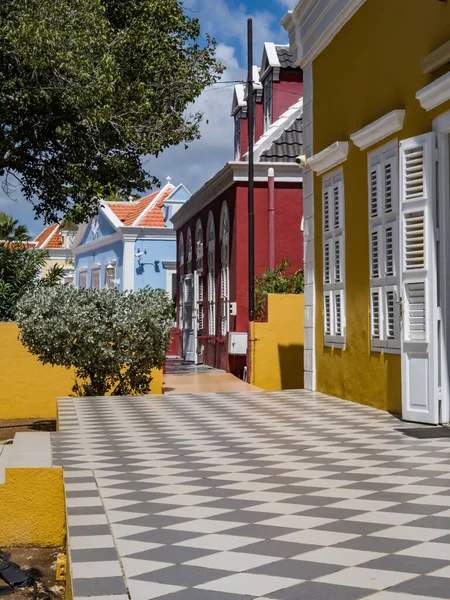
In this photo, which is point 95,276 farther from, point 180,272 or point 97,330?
point 97,330

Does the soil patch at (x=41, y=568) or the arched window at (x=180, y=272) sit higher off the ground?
the arched window at (x=180, y=272)

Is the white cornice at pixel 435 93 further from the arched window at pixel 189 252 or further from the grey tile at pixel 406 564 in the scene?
the arched window at pixel 189 252

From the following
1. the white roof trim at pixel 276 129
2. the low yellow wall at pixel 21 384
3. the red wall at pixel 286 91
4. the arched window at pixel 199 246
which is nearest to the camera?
the low yellow wall at pixel 21 384

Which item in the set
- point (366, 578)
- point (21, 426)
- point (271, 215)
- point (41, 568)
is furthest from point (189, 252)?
point (366, 578)

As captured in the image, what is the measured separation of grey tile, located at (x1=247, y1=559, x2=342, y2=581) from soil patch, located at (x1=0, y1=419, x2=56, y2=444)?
8.91 metres

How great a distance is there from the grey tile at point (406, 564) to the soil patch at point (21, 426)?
9022 millimetres

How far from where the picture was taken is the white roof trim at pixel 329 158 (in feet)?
35.7

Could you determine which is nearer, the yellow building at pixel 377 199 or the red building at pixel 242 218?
the yellow building at pixel 377 199

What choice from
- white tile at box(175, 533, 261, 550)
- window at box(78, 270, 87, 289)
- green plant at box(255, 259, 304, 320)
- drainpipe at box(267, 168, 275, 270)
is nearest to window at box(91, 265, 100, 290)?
window at box(78, 270, 87, 289)

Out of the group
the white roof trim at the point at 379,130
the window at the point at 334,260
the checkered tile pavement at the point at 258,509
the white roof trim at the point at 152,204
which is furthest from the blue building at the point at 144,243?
the checkered tile pavement at the point at 258,509

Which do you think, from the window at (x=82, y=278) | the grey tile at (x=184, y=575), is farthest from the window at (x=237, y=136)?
the grey tile at (x=184, y=575)

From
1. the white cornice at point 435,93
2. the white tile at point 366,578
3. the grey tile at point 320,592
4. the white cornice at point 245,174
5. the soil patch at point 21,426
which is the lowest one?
the soil patch at point 21,426

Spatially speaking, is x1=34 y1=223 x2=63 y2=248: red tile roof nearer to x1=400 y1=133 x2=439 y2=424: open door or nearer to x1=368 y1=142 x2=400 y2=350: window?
x1=368 y1=142 x2=400 y2=350: window

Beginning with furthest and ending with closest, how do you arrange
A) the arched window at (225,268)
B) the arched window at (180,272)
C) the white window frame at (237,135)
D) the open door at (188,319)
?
the arched window at (180,272)
the open door at (188,319)
the white window frame at (237,135)
the arched window at (225,268)
